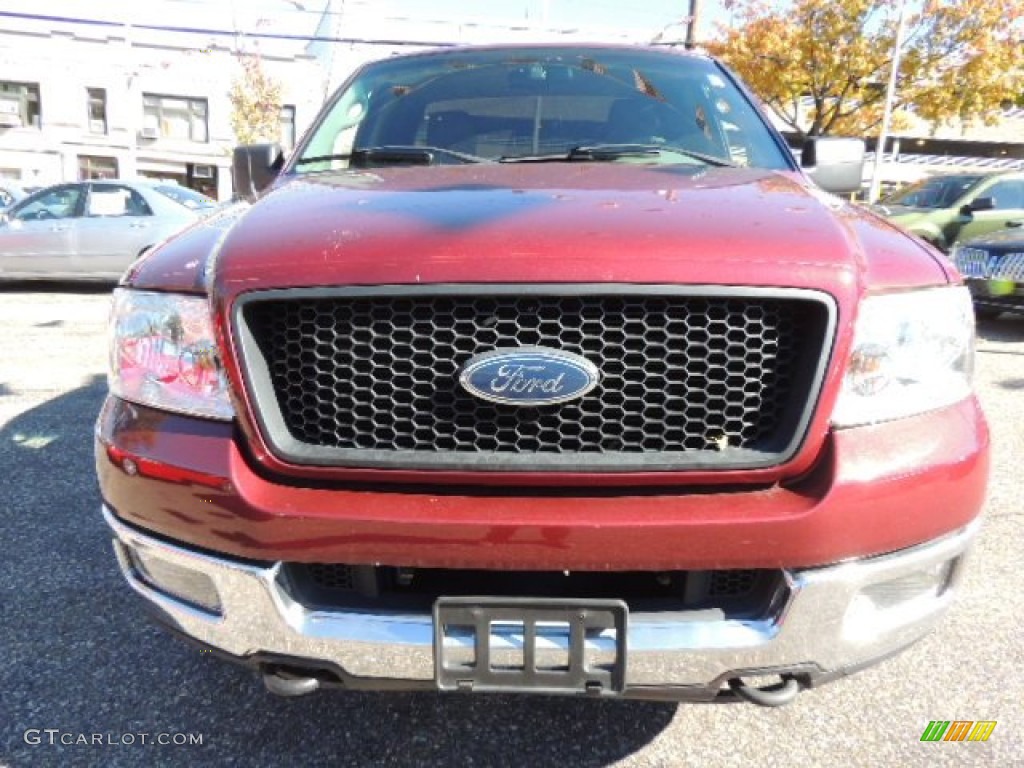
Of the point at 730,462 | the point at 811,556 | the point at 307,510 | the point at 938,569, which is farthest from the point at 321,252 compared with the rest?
the point at 938,569

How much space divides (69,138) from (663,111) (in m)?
32.5

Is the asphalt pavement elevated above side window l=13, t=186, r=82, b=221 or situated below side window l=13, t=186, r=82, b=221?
below

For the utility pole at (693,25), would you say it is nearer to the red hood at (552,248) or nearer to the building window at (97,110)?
the red hood at (552,248)

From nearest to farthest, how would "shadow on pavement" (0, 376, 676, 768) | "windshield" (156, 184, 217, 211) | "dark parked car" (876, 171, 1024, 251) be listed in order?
"shadow on pavement" (0, 376, 676, 768) < "dark parked car" (876, 171, 1024, 251) < "windshield" (156, 184, 217, 211)

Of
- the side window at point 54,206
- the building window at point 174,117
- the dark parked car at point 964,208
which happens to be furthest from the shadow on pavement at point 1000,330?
the building window at point 174,117

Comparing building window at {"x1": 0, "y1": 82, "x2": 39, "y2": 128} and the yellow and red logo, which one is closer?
the yellow and red logo

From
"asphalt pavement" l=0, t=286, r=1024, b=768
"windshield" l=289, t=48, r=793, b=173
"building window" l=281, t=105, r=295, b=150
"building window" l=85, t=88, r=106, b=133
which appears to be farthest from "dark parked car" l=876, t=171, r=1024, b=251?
"building window" l=85, t=88, r=106, b=133

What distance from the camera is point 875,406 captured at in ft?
5.08

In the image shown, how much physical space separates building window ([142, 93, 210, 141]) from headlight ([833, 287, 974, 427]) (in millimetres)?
33006

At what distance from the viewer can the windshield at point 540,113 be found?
8.48 ft

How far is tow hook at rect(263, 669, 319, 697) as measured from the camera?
164 centimetres

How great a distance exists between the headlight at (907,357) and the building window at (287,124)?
30.4m

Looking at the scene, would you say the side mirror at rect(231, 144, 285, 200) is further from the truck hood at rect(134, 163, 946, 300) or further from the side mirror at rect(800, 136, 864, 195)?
the side mirror at rect(800, 136, 864, 195)

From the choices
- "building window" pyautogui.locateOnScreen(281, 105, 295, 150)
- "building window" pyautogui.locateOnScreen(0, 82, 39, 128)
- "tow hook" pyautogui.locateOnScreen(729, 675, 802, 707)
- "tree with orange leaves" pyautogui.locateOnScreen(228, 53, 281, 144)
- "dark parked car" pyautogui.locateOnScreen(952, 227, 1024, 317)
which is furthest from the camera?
"building window" pyautogui.locateOnScreen(281, 105, 295, 150)
